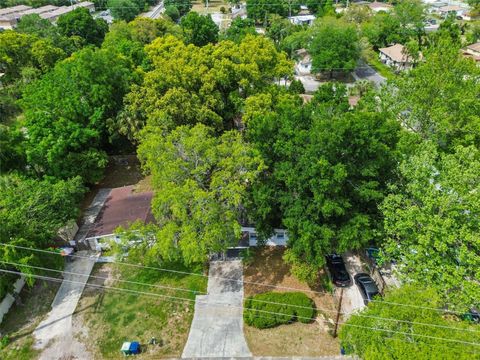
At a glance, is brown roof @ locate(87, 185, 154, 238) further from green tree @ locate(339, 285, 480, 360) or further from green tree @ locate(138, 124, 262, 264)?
green tree @ locate(339, 285, 480, 360)

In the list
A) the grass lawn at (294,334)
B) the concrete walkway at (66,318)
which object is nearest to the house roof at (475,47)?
the grass lawn at (294,334)

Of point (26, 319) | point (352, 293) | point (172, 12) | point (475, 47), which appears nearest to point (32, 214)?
point (26, 319)

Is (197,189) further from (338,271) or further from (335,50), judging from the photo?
(335,50)

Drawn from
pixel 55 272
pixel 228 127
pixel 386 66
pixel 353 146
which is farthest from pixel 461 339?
pixel 386 66

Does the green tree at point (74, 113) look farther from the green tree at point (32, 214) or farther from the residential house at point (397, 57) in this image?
the residential house at point (397, 57)

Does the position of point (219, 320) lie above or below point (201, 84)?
below

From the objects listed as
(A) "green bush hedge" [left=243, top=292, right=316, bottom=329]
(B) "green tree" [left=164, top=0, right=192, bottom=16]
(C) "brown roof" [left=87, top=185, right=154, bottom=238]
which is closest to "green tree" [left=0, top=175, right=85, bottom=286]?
(C) "brown roof" [left=87, top=185, right=154, bottom=238]

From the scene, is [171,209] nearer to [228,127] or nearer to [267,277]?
[267,277]

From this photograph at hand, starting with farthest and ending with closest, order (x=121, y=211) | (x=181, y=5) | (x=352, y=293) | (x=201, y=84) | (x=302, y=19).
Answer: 1. (x=181, y=5)
2. (x=302, y=19)
3. (x=201, y=84)
4. (x=121, y=211)
5. (x=352, y=293)
